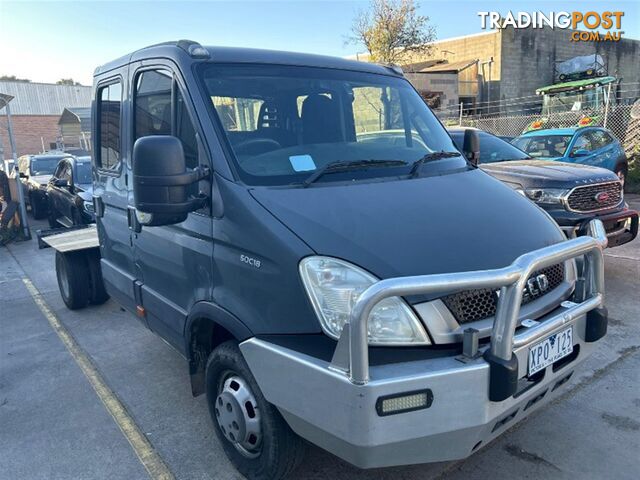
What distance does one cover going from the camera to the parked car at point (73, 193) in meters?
9.13

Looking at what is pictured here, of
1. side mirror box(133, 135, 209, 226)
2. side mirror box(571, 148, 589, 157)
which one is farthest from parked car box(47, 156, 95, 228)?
side mirror box(571, 148, 589, 157)

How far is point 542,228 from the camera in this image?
2.70 metres

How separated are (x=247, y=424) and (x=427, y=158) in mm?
1828

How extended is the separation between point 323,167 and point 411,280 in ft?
3.40

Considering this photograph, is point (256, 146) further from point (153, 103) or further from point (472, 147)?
point (472, 147)

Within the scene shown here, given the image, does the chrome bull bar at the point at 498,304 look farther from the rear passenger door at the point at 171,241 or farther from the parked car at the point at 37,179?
the parked car at the point at 37,179

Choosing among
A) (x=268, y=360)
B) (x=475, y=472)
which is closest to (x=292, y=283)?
(x=268, y=360)

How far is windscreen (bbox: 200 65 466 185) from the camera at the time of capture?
276 centimetres

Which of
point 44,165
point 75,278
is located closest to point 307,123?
point 75,278

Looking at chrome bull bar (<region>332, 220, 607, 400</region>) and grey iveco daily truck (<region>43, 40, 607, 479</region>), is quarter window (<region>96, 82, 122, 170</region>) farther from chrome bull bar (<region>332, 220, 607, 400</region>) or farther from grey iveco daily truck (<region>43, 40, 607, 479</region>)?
chrome bull bar (<region>332, 220, 607, 400</region>)

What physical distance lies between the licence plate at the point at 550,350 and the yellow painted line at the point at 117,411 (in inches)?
80.3

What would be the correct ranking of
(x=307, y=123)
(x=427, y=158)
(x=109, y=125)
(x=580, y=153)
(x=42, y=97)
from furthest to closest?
1. (x=42, y=97)
2. (x=580, y=153)
3. (x=109, y=125)
4. (x=427, y=158)
5. (x=307, y=123)

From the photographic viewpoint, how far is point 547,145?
9.37 m

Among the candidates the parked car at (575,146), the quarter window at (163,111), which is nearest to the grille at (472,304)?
the quarter window at (163,111)
